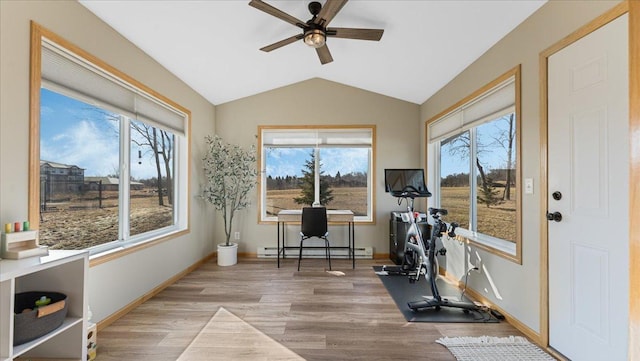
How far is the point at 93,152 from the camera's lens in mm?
2473

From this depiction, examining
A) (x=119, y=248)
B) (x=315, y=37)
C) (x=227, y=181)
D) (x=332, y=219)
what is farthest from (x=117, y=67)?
(x=332, y=219)

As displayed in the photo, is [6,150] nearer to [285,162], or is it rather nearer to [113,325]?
[113,325]

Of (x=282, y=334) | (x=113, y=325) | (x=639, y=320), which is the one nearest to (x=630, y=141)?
(x=639, y=320)

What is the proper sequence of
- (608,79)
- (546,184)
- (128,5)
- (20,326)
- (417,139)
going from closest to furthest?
(20,326)
(608,79)
(546,184)
(128,5)
(417,139)

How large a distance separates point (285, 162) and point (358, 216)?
1587mm

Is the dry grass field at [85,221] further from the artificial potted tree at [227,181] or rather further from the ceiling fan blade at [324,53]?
the ceiling fan blade at [324,53]

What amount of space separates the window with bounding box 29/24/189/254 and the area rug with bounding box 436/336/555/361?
308 centimetres

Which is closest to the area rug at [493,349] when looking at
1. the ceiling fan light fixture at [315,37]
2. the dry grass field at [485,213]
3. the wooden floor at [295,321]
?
the wooden floor at [295,321]

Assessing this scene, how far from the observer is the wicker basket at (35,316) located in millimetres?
1406

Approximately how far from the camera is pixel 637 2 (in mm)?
1481

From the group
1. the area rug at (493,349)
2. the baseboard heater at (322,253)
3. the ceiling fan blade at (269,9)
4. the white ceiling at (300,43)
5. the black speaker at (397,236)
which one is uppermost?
the white ceiling at (300,43)

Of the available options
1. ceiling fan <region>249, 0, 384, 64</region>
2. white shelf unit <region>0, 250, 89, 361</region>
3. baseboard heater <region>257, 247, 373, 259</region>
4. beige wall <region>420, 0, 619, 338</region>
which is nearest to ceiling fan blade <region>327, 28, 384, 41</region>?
ceiling fan <region>249, 0, 384, 64</region>

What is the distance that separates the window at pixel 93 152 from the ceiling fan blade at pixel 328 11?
6.22 ft

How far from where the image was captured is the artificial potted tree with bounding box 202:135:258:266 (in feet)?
14.1
